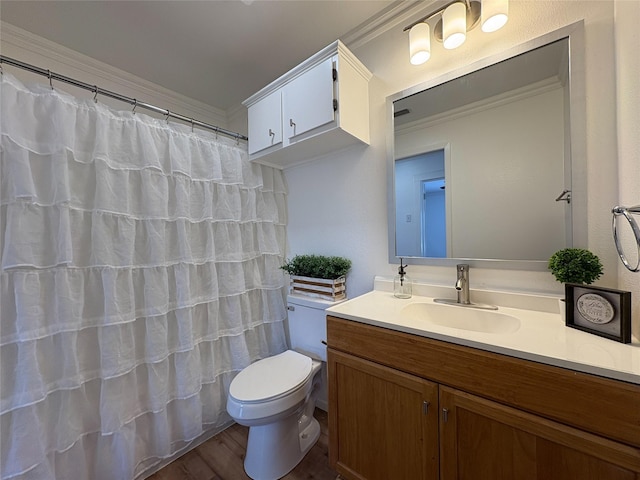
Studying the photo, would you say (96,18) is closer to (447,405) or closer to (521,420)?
(447,405)

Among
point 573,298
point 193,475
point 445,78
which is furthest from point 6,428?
point 445,78

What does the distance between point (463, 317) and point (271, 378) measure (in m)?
1.01

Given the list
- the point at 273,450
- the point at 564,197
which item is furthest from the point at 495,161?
the point at 273,450

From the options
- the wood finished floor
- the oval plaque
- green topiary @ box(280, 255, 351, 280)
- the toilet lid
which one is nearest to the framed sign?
the oval plaque

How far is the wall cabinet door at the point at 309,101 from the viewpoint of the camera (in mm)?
1307

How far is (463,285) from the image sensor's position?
1150mm

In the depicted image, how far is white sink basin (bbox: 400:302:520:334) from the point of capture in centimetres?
100

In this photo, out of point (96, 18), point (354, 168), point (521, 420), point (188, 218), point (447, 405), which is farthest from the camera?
point (354, 168)

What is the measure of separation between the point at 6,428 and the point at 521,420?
6.04 feet

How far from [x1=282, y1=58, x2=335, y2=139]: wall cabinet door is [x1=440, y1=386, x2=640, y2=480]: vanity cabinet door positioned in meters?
1.35

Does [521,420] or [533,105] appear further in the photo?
[533,105]

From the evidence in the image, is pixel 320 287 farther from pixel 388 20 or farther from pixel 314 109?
pixel 388 20

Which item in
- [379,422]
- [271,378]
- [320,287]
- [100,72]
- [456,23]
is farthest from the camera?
[100,72]

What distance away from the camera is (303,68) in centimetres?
139
